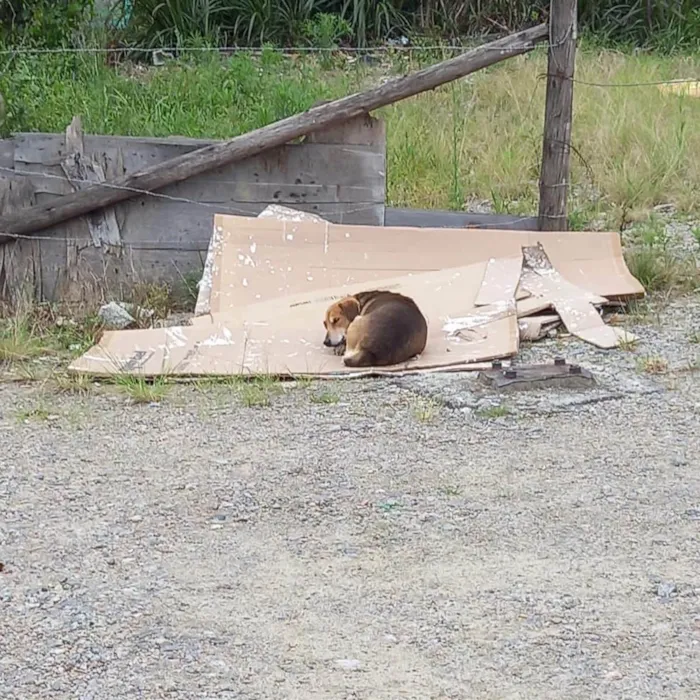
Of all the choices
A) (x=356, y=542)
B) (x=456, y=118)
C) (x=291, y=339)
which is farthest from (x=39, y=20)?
(x=356, y=542)

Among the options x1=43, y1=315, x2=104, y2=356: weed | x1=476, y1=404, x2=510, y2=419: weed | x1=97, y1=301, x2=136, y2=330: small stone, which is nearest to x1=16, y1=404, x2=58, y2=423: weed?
x1=43, y1=315, x2=104, y2=356: weed

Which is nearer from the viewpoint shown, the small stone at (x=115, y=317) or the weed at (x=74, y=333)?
the weed at (x=74, y=333)

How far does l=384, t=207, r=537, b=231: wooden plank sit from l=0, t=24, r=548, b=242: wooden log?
0.80 metres

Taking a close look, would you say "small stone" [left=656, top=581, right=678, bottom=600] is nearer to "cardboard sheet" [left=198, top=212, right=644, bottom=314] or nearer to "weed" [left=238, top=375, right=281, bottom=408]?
"weed" [left=238, top=375, right=281, bottom=408]

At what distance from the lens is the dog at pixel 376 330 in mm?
5578

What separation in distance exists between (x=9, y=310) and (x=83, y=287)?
44 centimetres

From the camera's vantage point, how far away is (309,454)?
4730 mm

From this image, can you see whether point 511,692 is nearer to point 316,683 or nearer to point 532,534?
point 316,683

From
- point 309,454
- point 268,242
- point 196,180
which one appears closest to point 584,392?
point 309,454

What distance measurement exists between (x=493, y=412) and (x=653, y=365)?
999 mm

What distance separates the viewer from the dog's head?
579 cm

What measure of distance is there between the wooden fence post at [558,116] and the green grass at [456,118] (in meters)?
0.80

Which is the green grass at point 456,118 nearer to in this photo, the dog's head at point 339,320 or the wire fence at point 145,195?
the wire fence at point 145,195

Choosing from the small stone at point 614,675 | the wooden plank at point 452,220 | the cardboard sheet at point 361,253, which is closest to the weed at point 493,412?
the cardboard sheet at point 361,253
